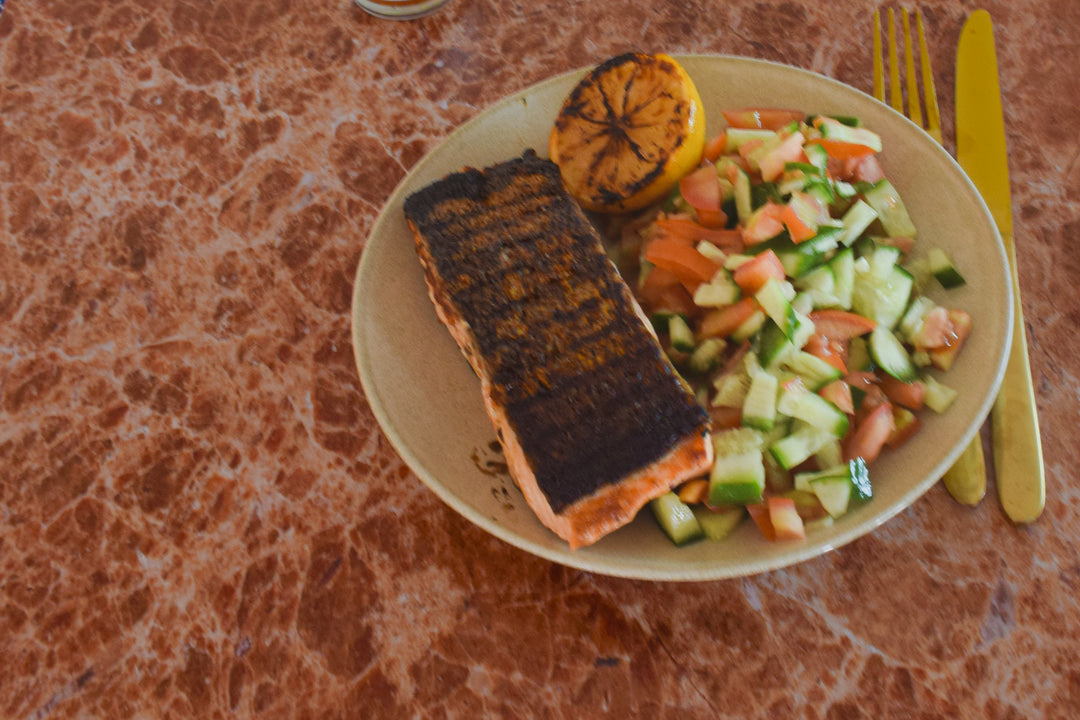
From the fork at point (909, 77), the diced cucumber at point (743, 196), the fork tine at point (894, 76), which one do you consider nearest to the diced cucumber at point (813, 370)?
the diced cucumber at point (743, 196)

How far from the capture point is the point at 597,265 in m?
1.85

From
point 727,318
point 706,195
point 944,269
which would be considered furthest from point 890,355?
point 706,195

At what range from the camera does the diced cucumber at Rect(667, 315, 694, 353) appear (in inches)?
75.7

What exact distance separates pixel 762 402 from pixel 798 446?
0.41 ft

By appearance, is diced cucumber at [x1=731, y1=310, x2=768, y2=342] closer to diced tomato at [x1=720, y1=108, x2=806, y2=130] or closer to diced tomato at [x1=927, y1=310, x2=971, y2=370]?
diced tomato at [x1=927, y1=310, x2=971, y2=370]

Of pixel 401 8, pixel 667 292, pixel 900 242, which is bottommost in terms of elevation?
pixel 667 292

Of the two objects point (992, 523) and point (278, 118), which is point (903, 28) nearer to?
point (992, 523)

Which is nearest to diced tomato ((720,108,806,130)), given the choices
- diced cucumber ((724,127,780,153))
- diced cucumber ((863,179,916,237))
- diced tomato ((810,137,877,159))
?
diced cucumber ((724,127,780,153))

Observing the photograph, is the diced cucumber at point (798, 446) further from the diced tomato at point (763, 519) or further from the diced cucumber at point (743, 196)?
the diced cucumber at point (743, 196)

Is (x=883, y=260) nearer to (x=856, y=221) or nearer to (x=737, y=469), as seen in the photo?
(x=856, y=221)

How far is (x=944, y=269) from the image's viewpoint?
74.4 inches

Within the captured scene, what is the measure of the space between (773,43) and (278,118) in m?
1.69

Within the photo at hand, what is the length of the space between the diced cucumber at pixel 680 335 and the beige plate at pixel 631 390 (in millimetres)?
432

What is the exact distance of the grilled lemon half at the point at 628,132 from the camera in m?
2.04
